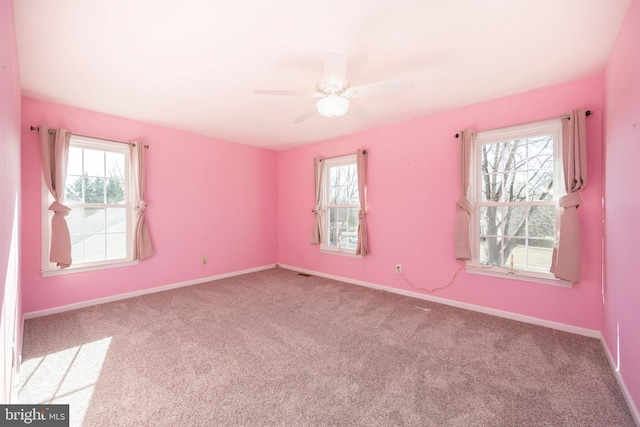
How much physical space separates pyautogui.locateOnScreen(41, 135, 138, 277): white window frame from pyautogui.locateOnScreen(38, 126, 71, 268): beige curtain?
7cm

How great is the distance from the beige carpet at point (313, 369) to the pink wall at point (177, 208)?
436 millimetres

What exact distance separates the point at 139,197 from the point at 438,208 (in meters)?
4.10

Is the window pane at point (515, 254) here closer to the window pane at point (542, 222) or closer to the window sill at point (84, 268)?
the window pane at point (542, 222)

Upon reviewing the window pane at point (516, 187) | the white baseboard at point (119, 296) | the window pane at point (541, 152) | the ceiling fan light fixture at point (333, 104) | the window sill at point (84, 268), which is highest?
the ceiling fan light fixture at point (333, 104)

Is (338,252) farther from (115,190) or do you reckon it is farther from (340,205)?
(115,190)

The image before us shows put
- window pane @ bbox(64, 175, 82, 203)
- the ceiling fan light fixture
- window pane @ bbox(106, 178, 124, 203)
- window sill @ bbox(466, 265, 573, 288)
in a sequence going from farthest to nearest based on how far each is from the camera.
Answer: window pane @ bbox(106, 178, 124, 203) → window pane @ bbox(64, 175, 82, 203) → window sill @ bbox(466, 265, 573, 288) → the ceiling fan light fixture

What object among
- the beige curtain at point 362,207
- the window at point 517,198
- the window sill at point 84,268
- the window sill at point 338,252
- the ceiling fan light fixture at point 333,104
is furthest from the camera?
the window sill at point 338,252

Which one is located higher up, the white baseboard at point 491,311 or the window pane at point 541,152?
the window pane at point 541,152

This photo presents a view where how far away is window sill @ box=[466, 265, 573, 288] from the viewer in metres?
2.71

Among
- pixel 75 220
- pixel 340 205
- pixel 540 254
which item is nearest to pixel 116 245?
pixel 75 220

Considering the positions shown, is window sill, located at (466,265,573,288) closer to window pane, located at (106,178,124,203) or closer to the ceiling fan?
the ceiling fan

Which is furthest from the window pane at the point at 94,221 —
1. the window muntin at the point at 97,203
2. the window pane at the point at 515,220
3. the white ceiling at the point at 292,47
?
the window pane at the point at 515,220

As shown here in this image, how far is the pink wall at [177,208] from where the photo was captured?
9.88 ft

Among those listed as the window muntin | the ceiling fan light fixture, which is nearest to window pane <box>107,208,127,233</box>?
the window muntin
